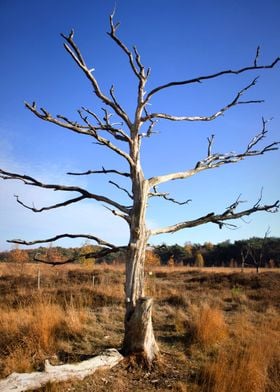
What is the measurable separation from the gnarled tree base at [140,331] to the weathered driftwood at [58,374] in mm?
277

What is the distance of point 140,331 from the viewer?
19.3ft

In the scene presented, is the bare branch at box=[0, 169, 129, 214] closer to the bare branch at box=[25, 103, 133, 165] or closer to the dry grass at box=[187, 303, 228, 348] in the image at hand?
the bare branch at box=[25, 103, 133, 165]

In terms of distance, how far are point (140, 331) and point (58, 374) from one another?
148 centimetres

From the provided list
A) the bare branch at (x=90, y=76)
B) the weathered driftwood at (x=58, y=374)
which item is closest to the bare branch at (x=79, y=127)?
the bare branch at (x=90, y=76)

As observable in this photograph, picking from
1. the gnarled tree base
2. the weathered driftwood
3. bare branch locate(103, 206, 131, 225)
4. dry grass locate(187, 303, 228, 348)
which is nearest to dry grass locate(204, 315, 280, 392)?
dry grass locate(187, 303, 228, 348)

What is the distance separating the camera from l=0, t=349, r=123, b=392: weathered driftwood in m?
4.51

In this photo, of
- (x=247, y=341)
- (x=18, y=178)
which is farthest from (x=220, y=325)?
(x=18, y=178)

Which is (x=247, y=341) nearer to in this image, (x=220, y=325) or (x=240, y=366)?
(x=220, y=325)

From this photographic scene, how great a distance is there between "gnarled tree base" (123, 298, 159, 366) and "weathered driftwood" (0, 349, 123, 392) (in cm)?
28

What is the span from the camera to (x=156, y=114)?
22.1 ft

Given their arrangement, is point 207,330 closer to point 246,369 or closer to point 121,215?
point 246,369

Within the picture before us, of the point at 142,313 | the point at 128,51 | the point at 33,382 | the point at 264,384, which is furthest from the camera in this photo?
the point at 128,51

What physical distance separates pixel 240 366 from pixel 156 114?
449 centimetres

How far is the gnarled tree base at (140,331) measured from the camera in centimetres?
588
